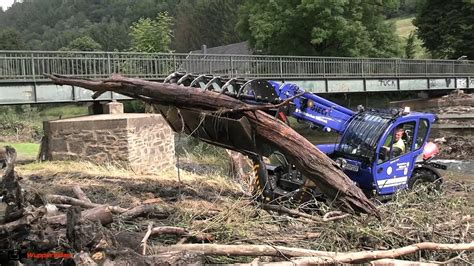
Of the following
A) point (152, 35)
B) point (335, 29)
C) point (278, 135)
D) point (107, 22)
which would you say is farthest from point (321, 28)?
point (107, 22)

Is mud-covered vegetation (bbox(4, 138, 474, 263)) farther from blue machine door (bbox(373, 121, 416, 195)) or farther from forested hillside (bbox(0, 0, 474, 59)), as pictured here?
forested hillside (bbox(0, 0, 474, 59))

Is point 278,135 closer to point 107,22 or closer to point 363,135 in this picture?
point 363,135

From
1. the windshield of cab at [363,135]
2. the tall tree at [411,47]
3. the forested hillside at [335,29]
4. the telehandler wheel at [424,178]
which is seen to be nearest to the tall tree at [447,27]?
the forested hillside at [335,29]

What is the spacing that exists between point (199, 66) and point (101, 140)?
31.6 feet

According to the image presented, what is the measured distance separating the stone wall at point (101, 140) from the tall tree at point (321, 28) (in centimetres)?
2645

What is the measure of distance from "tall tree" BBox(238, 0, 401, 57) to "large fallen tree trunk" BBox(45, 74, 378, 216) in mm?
33136

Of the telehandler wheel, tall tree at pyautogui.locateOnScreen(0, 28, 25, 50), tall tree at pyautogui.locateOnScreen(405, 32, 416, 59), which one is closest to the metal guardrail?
the telehandler wheel

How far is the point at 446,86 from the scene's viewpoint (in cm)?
3956

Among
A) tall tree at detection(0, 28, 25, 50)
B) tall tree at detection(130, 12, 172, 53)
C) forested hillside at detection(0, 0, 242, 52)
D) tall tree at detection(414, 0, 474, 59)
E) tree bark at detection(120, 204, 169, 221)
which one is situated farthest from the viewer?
forested hillside at detection(0, 0, 242, 52)

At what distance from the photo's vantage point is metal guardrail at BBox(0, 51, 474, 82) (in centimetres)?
1877

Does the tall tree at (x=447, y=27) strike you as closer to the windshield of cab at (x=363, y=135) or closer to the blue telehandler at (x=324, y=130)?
the blue telehandler at (x=324, y=130)

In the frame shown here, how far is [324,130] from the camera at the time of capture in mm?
10852

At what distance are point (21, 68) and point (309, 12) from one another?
86.8 ft

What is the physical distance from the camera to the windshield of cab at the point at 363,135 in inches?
412
